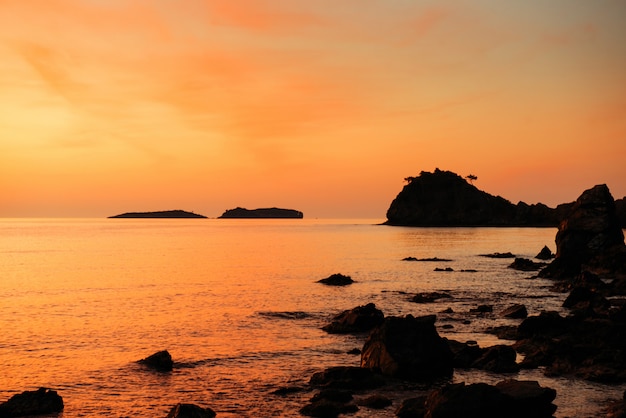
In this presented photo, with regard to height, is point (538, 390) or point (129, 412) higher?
point (538, 390)

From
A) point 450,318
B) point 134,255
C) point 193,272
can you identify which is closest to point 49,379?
point 450,318

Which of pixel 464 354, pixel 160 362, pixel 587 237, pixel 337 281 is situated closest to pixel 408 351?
pixel 464 354

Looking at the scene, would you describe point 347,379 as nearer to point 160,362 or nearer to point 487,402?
point 487,402

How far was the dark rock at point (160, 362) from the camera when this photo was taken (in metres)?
29.4

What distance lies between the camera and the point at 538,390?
20156 millimetres

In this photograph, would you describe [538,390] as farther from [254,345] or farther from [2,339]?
[2,339]

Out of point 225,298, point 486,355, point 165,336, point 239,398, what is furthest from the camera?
point 225,298

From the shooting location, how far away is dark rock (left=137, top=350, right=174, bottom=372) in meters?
29.4

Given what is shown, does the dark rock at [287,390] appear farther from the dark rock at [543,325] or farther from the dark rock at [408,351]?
the dark rock at [543,325]

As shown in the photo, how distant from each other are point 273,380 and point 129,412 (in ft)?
24.0

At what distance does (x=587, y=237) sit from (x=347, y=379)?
6353 cm

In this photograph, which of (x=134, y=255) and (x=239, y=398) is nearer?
(x=239, y=398)

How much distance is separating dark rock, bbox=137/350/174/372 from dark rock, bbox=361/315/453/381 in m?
10.4

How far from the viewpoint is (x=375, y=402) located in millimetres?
22672
